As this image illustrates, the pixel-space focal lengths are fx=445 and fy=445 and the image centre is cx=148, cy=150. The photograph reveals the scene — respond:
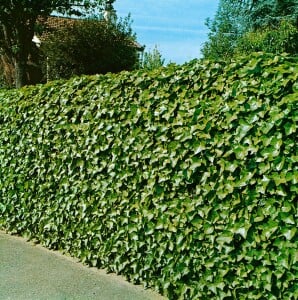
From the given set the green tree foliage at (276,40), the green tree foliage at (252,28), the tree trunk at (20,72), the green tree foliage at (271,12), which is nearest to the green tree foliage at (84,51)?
the tree trunk at (20,72)

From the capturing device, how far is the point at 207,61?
13.6 feet

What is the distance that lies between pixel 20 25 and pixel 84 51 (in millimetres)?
3694

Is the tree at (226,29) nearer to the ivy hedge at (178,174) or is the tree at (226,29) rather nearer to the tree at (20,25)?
the tree at (20,25)

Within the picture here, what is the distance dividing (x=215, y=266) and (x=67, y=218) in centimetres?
251

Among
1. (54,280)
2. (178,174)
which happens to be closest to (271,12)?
(178,174)

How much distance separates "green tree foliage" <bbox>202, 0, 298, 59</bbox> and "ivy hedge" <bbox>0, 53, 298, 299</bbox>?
47.3ft

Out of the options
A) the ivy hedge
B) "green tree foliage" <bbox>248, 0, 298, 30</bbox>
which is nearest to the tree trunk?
the ivy hedge

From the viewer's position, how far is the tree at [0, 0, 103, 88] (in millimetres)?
16625

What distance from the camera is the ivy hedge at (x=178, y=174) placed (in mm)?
3545

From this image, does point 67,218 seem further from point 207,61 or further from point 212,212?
point 207,61

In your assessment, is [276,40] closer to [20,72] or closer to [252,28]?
[252,28]

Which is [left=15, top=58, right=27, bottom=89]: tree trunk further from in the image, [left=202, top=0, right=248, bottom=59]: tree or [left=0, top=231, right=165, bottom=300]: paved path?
[left=0, top=231, right=165, bottom=300]: paved path

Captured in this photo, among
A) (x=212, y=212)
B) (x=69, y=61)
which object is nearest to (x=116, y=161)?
(x=212, y=212)

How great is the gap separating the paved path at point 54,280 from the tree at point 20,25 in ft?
38.8
